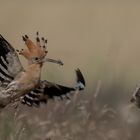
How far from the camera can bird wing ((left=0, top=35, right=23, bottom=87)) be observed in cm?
648

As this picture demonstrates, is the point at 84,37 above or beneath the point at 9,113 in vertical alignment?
beneath

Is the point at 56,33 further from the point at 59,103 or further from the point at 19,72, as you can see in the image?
the point at 19,72

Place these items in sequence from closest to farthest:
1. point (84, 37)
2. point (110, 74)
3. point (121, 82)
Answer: point (110, 74) < point (121, 82) < point (84, 37)

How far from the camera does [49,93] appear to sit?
679cm

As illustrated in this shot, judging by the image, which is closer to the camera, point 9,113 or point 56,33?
point 9,113

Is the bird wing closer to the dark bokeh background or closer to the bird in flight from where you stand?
the bird in flight

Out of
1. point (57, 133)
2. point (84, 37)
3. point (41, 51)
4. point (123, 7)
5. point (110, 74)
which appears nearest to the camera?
point (41, 51)

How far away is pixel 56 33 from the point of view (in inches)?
647

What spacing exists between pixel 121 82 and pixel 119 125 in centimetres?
199

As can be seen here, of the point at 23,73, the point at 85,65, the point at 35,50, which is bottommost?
the point at 85,65

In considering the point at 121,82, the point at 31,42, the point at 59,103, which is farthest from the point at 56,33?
the point at 31,42

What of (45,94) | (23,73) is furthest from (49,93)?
(23,73)

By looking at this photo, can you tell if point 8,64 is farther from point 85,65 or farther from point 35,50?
point 85,65

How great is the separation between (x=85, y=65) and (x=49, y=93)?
6.73 m
